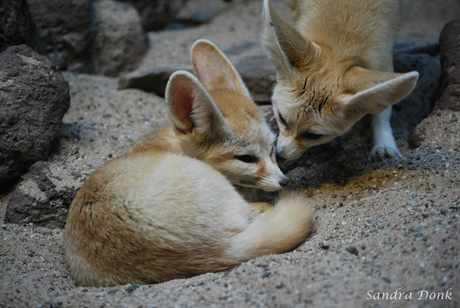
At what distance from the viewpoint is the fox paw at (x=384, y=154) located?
3.59m

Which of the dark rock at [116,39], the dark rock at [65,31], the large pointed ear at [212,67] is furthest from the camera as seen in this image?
the dark rock at [116,39]

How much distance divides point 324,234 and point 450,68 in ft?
7.74

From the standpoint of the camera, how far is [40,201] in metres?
3.15

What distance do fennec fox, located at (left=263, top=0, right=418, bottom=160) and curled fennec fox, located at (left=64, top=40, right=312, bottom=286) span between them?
19.1 inches

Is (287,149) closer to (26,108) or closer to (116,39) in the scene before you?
(26,108)

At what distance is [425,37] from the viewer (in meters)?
5.86

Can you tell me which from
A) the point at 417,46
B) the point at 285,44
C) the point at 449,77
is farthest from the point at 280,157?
the point at 417,46

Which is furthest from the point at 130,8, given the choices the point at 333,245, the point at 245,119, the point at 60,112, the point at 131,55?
the point at 333,245

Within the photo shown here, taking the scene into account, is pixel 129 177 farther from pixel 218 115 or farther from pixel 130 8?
pixel 130 8

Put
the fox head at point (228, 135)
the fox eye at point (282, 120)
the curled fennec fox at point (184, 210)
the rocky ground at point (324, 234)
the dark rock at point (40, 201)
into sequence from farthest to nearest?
the fox eye at point (282, 120)
the dark rock at point (40, 201)
the fox head at point (228, 135)
the curled fennec fox at point (184, 210)
the rocky ground at point (324, 234)

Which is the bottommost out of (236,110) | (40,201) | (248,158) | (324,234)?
(40,201)

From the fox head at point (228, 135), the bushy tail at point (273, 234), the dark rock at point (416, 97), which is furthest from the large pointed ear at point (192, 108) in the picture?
the dark rock at point (416, 97)

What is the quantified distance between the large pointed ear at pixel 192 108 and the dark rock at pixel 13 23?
2.00 m

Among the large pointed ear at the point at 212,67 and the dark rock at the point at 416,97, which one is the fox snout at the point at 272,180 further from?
the dark rock at the point at 416,97
